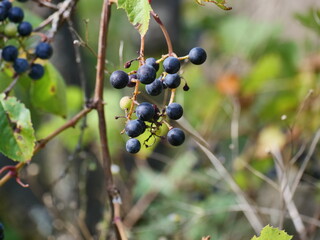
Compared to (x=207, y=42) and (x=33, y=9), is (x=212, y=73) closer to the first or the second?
(x=207, y=42)

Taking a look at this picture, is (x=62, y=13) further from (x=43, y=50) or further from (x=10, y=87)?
(x=10, y=87)

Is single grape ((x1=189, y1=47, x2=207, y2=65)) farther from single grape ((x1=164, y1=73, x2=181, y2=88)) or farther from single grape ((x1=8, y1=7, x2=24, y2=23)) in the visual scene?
single grape ((x1=8, y1=7, x2=24, y2=23))

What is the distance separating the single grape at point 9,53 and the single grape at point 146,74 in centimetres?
50

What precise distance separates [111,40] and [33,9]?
1.88 m

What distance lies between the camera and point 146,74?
0.98m

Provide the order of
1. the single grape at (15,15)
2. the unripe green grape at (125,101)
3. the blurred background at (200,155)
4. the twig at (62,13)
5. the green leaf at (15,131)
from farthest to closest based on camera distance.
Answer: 1. the blurred background at (200,155)
2. the twig at (62,13)
3. the single grape at (15,15)
4. the green leaf at (15,131)
5. the unripe green grape at (125,101)

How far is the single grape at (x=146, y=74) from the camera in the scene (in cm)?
97

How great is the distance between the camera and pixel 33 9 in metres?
2.73

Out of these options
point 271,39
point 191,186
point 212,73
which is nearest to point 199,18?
point 212,73

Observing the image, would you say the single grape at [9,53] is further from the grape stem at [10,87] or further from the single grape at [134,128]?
the single grape at [134,128]

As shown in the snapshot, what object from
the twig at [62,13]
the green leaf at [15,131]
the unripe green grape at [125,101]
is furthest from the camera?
the twig at [62,13]

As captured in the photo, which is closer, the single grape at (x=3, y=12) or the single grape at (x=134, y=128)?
the single grape at (x=134, y=128)

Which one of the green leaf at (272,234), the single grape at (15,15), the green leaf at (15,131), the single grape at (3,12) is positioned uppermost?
the single grape at (3,12)

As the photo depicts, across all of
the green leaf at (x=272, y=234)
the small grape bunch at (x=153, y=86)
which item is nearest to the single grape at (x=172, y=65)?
the small grape bunch at (x=153, y=86)
